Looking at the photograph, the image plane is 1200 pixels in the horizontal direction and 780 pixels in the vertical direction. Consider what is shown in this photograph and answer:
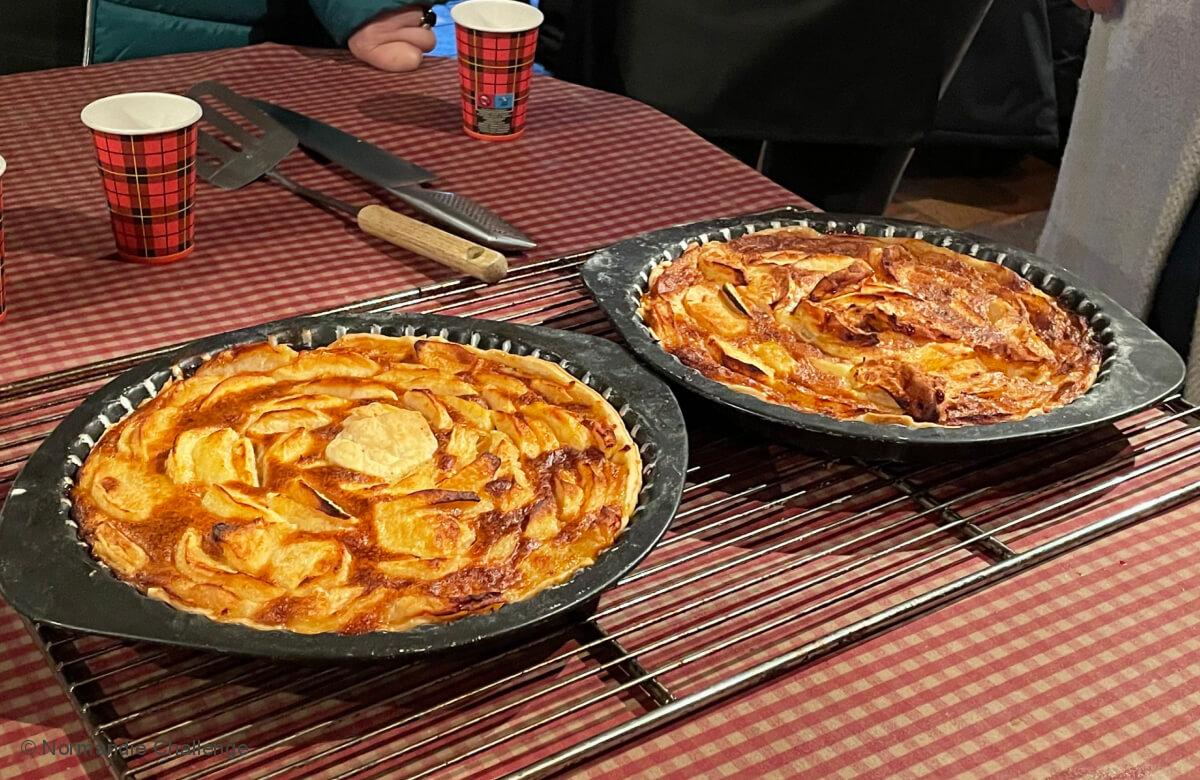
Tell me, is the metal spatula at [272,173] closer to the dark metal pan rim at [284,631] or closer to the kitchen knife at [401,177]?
the kitchen knife at [401,177]

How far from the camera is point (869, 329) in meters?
1.39

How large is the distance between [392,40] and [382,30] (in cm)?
3

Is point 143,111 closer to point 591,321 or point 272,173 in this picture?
point 272,173

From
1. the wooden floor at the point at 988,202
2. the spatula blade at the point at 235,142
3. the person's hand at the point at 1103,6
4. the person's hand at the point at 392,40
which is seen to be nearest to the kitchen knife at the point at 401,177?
the spatula blade at the point at 235,142

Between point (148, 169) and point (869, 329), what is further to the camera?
point (148, 169)

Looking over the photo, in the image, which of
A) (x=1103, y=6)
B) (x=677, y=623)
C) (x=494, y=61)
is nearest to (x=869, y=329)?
(x=677, y=623)

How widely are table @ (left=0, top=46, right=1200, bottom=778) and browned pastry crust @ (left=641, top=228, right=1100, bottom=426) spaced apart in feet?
0.31

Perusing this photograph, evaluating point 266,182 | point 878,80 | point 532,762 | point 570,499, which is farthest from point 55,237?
point 878,80

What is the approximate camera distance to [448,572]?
37.4 inches

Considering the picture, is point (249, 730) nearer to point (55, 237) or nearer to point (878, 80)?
point (55, 237)

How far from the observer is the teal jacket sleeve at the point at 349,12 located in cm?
220

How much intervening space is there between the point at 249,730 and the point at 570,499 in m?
0.33

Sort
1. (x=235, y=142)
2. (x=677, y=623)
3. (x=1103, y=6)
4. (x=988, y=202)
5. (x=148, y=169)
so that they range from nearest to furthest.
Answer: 1. (x=677, y=623)
2. (x=148, y=169)
3. (x=235, y=142)
4. (x=1103, y=6)
5. (x=988, y=202)

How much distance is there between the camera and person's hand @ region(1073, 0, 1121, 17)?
2.09m
